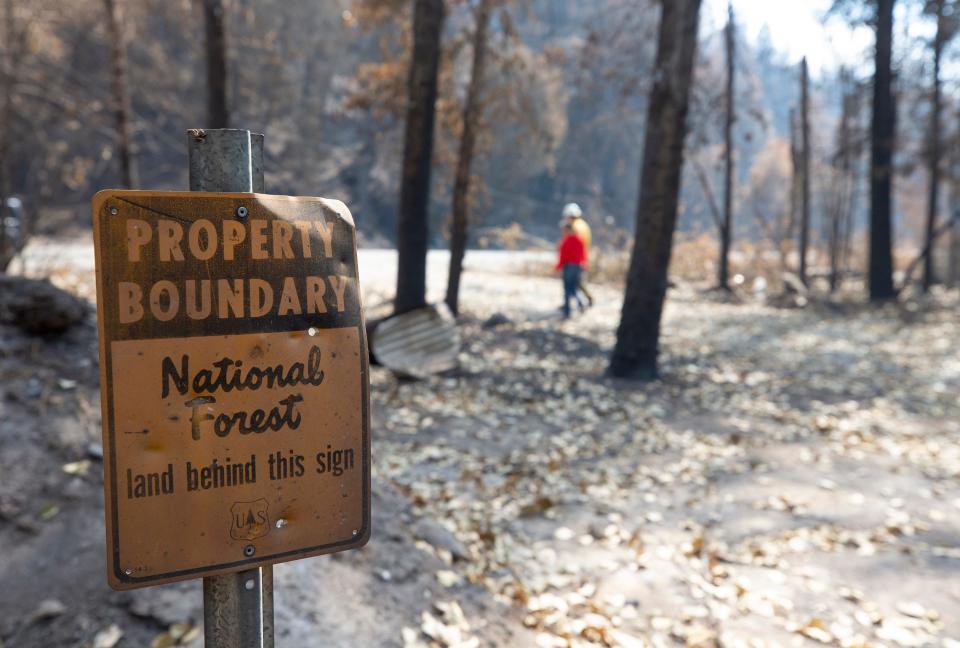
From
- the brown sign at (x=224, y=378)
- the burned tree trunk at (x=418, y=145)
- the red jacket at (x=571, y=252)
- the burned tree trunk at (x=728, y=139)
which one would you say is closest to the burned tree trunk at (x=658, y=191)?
the burned tree trunk at (x=418, y=145)

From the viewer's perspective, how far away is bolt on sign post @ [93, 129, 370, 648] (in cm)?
141

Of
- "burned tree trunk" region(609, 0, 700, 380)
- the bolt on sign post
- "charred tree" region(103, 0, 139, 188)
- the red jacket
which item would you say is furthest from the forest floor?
"charred tree" region(103, 0, 139, 188)

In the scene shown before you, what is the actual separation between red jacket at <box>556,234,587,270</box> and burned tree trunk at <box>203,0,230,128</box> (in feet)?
19.4

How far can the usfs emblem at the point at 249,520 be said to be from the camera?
4.92 feet

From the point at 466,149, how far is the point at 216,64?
159 inches

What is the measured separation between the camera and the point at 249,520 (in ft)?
4.97

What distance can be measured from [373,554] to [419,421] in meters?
2.80

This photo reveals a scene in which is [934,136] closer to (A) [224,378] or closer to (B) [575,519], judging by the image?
(B) [575,519]

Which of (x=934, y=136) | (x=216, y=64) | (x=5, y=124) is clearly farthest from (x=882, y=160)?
(x=5, y=124)

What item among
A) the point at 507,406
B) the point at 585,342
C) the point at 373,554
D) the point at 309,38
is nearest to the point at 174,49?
the point at 309,38

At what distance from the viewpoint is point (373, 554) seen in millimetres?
3709

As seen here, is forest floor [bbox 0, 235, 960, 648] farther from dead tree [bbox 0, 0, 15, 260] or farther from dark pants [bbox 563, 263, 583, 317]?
dark pants [bbox 563, 263, 583, 317]

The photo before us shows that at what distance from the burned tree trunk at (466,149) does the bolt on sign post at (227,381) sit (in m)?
10.3

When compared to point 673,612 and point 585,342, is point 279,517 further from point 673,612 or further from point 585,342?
point 585,342
